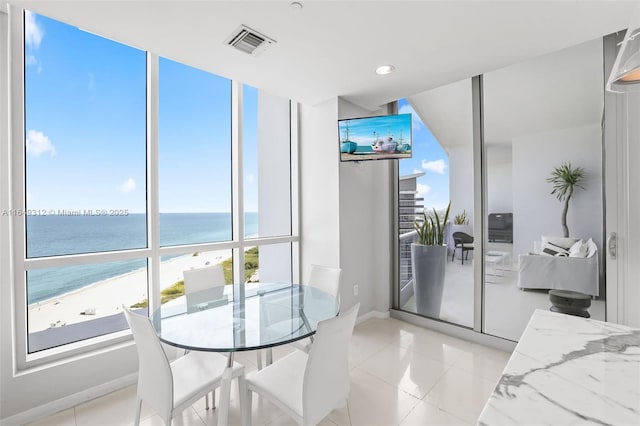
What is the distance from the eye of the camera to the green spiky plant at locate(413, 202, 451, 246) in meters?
3.36

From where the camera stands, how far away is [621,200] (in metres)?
2.23

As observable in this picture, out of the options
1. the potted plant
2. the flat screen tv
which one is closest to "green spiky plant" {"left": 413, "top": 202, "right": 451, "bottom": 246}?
the potted plant

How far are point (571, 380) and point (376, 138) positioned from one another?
262 cm

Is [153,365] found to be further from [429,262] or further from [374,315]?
[429,262]

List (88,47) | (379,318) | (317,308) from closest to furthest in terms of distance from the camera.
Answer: (317,308)
(88,47)
(379,318)

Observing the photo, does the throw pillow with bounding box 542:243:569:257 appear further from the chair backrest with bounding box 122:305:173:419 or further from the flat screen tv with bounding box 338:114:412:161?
the chair backrest with bounding box 122:305:173:419

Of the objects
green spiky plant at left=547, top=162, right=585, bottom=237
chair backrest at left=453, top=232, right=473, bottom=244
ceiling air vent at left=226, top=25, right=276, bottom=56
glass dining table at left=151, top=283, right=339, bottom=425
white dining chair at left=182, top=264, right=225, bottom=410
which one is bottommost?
glass dining table at left=151, top=283, right=339, bottom=425

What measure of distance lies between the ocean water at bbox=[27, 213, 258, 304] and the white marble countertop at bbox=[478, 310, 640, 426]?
2.77 metres

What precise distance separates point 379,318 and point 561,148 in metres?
2.72

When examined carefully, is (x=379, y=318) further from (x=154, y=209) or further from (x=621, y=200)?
(x=154, y=209)

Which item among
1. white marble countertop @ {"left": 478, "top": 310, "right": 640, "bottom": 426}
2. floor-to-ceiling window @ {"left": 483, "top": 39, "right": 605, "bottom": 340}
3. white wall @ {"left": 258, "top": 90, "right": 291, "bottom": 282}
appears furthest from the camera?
white wall @ {"left": 258, "top": 90, "right": 291, "bottom": 282}

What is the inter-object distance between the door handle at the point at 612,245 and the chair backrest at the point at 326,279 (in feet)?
7.13

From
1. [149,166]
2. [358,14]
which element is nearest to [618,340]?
[358,14]

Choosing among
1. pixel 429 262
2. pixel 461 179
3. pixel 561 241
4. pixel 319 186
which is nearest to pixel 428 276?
pixel 429 262
